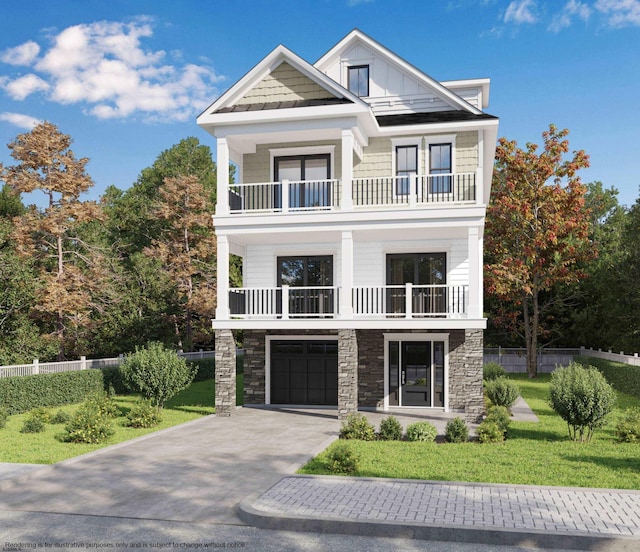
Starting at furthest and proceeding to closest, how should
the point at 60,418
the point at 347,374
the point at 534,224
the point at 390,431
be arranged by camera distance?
the point at 534,224
the point at 347,374
the point at 60,418
the point at 390,431

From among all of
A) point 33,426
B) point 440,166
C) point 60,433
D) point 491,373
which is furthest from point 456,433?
point 491,373

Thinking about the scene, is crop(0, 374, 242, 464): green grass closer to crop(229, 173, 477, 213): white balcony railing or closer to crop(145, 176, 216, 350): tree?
crop(229, 173, 477, 213): white balcony railing

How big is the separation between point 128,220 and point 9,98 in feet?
48.1

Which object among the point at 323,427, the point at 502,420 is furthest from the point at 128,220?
the point at 502,420

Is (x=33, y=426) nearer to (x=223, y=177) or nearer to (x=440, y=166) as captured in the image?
(x=223, y=177)

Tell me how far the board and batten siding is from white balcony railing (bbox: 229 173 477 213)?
8.91 feet

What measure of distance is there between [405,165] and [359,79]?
12.6 feet

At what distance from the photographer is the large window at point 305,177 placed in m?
20.9

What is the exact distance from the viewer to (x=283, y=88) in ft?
66.4

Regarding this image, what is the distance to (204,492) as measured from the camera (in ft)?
34.0

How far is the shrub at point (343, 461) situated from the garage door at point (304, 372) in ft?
32.7

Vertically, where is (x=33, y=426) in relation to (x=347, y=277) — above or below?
below

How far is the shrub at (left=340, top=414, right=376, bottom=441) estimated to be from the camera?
15.2 m

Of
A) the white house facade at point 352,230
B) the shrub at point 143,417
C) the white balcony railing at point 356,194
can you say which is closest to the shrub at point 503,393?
the white house facade at point 352,230
